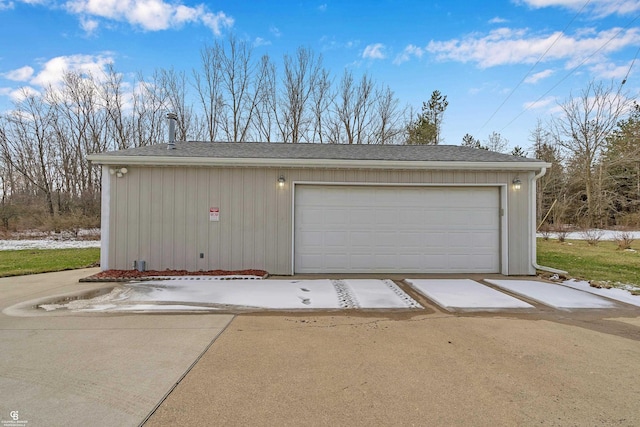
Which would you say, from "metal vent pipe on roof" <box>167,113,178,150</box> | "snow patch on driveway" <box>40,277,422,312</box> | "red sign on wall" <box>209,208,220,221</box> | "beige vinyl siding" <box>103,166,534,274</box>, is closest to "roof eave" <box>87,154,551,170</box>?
"beige vinyl siding" <box>103,166,534,274</box>

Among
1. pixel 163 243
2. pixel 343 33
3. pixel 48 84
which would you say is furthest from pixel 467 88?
pixel 48 84

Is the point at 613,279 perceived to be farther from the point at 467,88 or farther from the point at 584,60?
the point at 467,88

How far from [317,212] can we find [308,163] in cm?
110

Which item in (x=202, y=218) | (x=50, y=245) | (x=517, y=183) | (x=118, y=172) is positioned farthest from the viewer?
(x=50, y=245)

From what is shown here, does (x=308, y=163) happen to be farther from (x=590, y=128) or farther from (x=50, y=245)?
(x=590, y=128)

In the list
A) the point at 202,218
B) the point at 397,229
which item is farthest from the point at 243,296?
the point at 397,229

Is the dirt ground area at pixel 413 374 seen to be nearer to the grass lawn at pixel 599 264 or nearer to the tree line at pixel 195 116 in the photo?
the grass lawn at pixel 599 264

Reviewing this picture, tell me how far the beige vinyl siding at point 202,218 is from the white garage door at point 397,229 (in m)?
0.45

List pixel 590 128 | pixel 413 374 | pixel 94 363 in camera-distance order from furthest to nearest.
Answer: pixel 590 128
pixel 94 363
pixel 413 374

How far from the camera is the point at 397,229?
7.17 meters

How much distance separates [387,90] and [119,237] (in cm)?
1579

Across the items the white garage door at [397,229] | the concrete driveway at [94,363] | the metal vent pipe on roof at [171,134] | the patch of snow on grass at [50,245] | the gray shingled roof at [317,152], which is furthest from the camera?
the patch of snow on grass at [50,245]

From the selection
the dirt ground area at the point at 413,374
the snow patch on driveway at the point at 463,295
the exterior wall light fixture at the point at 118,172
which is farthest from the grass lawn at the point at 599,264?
the exterior wall light fixture at the point at 118,172

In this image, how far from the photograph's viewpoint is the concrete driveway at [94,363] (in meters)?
1.98
